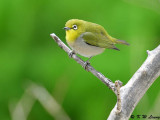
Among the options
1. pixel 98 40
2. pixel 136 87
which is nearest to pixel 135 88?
pixel 136 87

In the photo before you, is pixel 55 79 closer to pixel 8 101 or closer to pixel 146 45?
pixel 8 101

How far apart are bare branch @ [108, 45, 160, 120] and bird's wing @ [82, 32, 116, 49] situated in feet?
0.64

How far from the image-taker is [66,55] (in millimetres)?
1662

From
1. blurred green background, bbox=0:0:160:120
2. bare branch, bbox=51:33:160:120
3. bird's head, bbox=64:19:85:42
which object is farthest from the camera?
blurred green background, bbox=0:0:160:120

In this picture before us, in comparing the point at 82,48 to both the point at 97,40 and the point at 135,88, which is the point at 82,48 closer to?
the point at 97,40

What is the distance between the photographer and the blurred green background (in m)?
1.53

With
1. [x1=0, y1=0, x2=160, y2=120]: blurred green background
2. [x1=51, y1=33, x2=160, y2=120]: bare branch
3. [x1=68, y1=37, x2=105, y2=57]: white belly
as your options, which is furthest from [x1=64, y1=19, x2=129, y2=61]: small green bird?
[x1=0, y1=0, x2=160, y2=120]: blurred green background

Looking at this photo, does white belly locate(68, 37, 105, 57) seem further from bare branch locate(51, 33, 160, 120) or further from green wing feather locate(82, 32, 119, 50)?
bare branch locate(51, 33, 160, 120)

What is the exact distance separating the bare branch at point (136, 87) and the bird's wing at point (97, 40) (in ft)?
0.64

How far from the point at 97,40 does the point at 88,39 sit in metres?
0.04

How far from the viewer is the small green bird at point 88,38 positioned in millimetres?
1069

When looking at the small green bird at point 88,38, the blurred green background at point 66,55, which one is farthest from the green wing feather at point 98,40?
the blurred green background at point 66,55

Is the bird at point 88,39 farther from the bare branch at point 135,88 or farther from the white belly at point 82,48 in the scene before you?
the bare branch at point 135,88

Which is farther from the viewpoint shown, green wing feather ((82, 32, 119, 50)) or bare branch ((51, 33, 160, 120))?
green wing feather ((82, 32, 119, 50))
